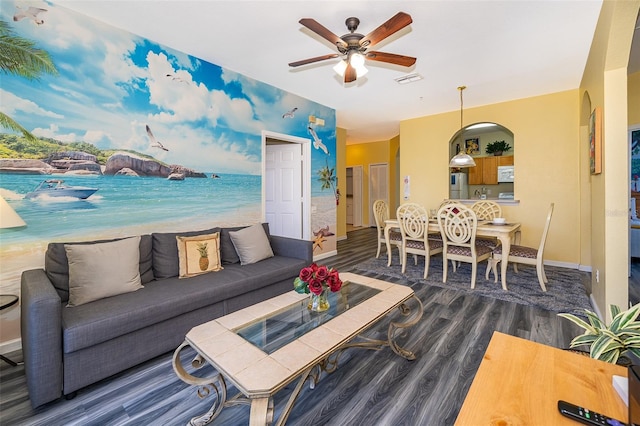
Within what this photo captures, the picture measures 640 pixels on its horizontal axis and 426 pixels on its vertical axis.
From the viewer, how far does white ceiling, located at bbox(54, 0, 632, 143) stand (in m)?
2.47

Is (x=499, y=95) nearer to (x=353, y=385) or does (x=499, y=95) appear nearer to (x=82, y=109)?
(x=353, y=385)

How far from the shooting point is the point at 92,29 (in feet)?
8.63

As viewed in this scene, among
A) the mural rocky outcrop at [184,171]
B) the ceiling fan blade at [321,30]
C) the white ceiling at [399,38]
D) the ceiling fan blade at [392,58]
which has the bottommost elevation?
the mural rocky outcrop at [184,171]

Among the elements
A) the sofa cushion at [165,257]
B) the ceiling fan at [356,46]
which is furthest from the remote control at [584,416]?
the sofa cushion at [165,257]

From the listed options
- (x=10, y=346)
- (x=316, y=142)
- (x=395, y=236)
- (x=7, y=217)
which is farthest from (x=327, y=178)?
(x=10, y=346)

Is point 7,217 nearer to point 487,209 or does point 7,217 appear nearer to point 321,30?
point 321,30

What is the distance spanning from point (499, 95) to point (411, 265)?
314 centimetres

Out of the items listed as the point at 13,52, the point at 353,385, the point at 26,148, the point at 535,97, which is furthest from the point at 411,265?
the point at 13,52

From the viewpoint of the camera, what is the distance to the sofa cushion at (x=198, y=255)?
9.15 ft

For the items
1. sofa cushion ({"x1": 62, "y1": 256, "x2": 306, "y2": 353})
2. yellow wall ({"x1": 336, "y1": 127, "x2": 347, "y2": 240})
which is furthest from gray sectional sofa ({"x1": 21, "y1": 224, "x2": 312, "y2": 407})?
yellow wall ({"x1": 336, "y1": 127, "x2": 347, "y2": 240})

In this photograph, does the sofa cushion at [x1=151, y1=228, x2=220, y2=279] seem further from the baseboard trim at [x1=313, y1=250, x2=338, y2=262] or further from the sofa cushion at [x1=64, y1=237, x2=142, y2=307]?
the baseboard trim at [x1=313, y1=250, x2=338, y2=262]

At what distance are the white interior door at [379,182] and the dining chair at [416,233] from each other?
4722 millimetres

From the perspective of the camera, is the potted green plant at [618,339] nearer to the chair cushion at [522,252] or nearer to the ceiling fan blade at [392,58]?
the ceiling fan blade at [392,58]

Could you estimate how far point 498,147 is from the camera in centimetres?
736
